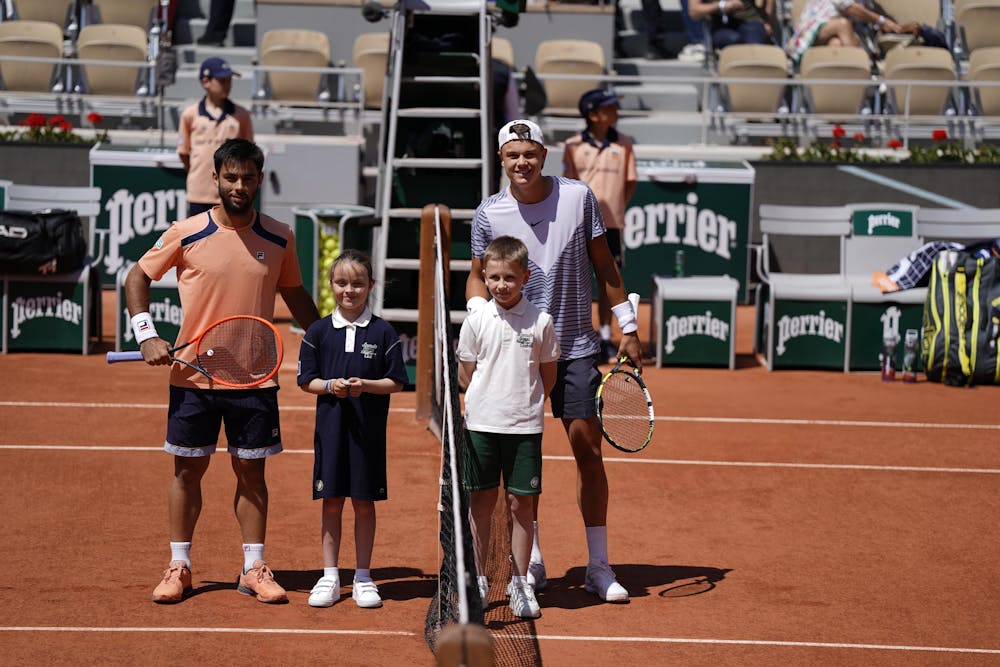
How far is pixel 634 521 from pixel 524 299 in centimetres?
218

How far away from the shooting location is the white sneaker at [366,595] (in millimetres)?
6379

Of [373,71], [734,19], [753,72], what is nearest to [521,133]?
[373,71]

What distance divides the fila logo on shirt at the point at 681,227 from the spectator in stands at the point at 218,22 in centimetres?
722

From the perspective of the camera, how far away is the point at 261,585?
643 cm

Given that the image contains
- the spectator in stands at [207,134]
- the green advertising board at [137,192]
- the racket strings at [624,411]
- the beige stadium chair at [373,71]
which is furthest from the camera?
the beige stadium chair at [373,71]

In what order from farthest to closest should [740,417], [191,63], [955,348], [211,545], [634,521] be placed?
[191,63], [955,348], [740,417], [634,521], [211,545]

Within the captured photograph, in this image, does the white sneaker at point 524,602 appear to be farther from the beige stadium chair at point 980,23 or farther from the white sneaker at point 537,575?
the beige stadium chair at point 980,23

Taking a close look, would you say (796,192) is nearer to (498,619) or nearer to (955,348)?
(955,348)

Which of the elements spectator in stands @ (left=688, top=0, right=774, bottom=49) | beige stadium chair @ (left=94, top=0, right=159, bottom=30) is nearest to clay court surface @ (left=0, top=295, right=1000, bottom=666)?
→ spectator in stands @ (left=688, top=0, right=774, bottom=49)

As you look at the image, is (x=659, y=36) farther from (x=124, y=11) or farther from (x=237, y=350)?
(x=237, y=350)

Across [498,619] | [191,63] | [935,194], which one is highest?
[191,63]

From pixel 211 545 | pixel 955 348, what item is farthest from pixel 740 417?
pixel 211 545

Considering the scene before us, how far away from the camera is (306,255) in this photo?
13281 mm

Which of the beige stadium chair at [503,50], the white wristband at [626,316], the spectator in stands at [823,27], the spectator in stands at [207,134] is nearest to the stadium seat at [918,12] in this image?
the spectator in stands at [823,27]
